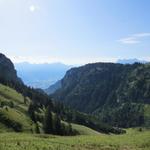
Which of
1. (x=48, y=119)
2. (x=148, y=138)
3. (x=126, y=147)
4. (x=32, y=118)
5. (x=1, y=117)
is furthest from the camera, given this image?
(x=32, y=118)

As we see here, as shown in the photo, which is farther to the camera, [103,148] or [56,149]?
[103,148]

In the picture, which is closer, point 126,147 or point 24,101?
point 126,147

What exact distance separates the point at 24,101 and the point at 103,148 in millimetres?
134313

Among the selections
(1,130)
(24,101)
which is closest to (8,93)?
(24,101)

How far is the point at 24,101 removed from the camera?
18050cm

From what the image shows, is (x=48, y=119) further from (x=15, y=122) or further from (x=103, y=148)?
(x=103, y=148)

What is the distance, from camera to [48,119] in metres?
117

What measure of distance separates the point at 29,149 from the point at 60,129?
77.6m

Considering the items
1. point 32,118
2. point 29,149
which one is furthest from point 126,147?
point 32,118

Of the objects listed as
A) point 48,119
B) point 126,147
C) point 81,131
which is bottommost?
point 81,131

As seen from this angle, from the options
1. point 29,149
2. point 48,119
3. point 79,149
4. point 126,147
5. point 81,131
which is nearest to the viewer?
point 29,149

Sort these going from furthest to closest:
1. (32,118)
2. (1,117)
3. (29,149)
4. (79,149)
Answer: (32,118) < (1,117) < (79,149) < (29,149)

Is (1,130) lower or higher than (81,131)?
higher

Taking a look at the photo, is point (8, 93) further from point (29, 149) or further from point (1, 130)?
point (29, 149)
